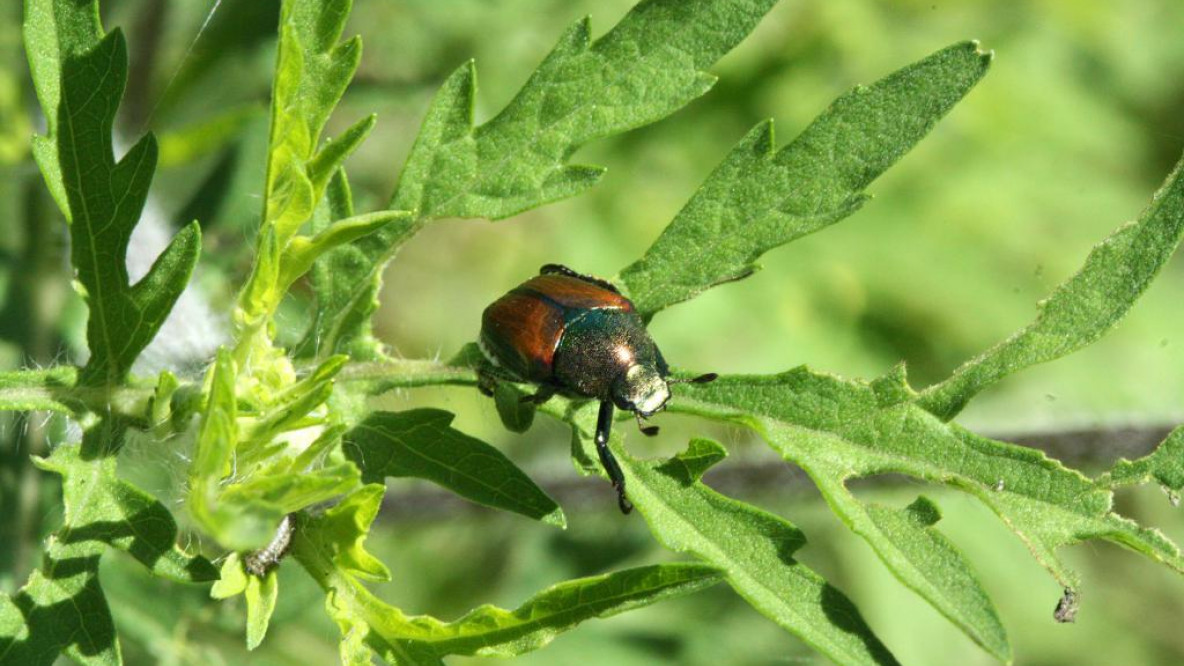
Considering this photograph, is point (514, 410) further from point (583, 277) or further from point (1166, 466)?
point (1166, 466)

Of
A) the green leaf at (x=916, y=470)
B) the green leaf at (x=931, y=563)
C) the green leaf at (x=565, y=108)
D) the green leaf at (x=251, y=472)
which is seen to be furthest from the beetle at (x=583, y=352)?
the green leaf at (x=251, y=472)

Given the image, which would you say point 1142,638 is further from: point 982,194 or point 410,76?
point 410,76

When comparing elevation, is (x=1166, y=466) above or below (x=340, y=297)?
below

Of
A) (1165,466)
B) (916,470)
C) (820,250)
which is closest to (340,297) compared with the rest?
(916,470)

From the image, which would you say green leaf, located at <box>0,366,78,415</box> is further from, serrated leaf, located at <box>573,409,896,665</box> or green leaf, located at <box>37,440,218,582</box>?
serrated leaf, located at <box>573,409,896,665</box>

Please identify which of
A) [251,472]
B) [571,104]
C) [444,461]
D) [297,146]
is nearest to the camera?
[297,146]
